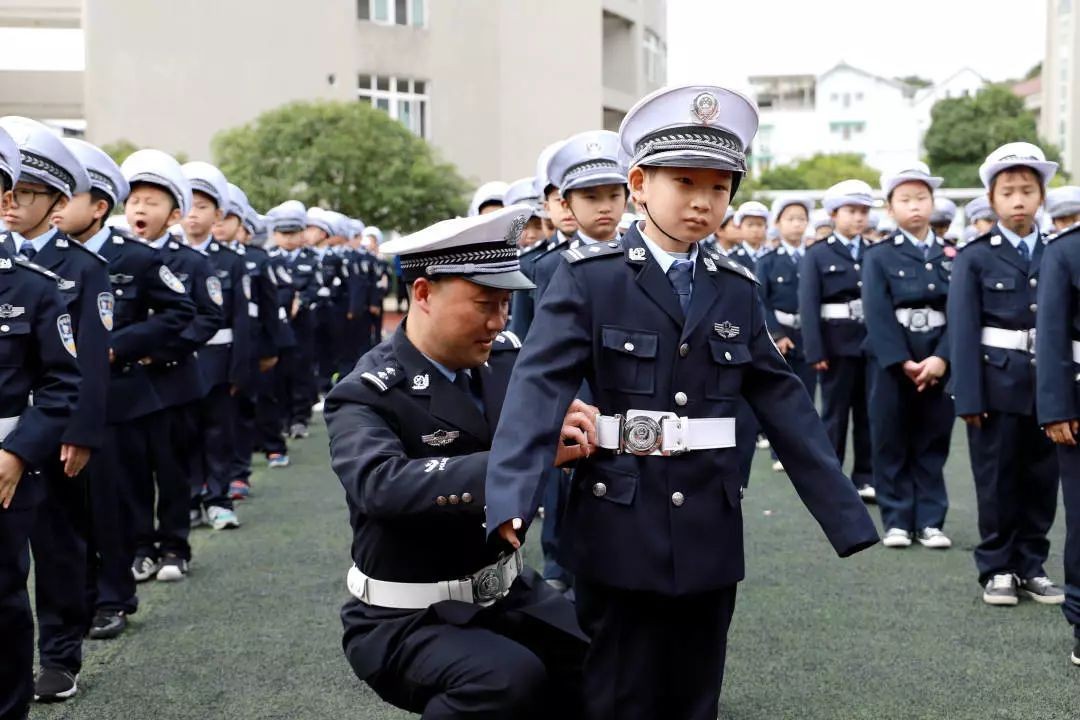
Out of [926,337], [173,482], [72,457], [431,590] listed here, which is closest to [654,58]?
[926,337]

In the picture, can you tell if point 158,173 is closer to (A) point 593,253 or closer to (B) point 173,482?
(B) point 173,482

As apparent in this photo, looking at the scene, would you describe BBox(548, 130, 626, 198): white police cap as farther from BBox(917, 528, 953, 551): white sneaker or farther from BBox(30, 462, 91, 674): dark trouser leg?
BBox(917, 528, 953, 551): white sneaker

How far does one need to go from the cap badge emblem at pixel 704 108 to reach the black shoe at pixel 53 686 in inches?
128

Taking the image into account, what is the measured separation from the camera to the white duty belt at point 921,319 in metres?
7.18

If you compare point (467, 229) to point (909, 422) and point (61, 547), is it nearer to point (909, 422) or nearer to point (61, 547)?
point (61, 547)

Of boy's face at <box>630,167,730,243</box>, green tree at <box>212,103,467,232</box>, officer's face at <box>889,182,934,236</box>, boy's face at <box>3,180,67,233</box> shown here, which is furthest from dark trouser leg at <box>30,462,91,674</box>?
green tree at <box>212,103,467,232</box>

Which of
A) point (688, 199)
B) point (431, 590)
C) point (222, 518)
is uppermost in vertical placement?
point (688, 199)

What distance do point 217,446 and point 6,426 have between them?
406cm

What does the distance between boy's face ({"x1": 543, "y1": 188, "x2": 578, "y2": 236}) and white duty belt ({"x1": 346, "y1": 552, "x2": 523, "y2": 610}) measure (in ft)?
10.9

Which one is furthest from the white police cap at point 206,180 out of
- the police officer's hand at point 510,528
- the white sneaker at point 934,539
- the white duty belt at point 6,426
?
the police officer's hand at point 510,528

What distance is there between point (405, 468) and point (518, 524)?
325 millimetres

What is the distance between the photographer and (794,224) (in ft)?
36.6

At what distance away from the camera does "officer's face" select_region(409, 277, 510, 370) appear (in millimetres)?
3166

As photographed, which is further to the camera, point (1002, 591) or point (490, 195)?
point (490, 195)
